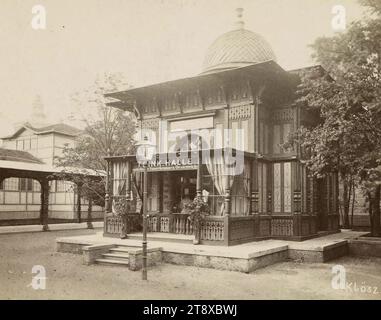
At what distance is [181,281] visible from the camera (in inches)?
369

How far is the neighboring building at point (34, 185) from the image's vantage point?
30.0 metres

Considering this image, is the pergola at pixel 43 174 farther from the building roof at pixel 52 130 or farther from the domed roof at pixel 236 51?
the building roof at pixel 52 130

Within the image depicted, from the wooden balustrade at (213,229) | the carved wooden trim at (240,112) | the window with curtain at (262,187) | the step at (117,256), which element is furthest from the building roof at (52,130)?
the wooden balustrade at (213,229)

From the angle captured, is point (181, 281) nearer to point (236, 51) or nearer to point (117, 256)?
point (117, 256)

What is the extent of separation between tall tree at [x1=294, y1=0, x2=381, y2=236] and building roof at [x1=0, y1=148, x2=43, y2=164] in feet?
80.4

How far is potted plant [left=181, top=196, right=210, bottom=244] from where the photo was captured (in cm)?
1203

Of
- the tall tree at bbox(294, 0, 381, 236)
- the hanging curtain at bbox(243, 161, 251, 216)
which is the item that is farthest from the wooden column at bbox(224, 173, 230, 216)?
the tall tree at bbox(294, 0, 381, 236)

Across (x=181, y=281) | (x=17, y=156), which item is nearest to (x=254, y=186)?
(x=181, y=281)

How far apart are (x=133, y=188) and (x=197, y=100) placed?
4.03 metres

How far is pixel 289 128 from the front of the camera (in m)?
14.3

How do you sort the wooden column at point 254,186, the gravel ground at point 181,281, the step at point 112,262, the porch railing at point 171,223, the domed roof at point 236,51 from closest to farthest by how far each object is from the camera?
1. the gravel ground at point 181,281
2. the step at point 112,262
3. the wooden column at point 254,186
4. the porch railing at point 171,223
5. the domed roof at point 236,51

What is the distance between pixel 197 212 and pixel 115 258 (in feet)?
8.84

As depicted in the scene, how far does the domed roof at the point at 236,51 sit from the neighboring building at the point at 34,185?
51.6 feet
